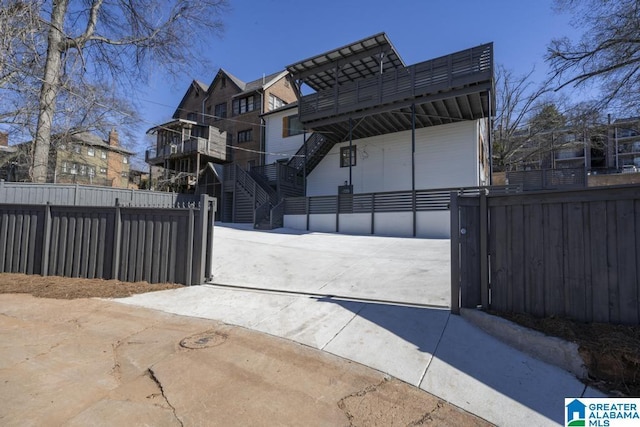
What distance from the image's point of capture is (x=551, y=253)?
387 cm

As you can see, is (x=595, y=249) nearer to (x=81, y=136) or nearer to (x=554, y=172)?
(x=554, y=172)

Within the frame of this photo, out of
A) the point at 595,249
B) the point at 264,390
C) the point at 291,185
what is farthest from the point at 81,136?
the point at 595,249

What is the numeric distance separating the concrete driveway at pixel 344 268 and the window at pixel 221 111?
19624 millimetres

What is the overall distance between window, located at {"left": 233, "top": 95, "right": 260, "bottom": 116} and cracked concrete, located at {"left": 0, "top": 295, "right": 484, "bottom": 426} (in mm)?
23550

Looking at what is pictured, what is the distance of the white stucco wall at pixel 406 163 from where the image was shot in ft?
52.0

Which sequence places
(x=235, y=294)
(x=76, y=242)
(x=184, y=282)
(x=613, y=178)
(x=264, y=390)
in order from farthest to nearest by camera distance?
1. (x=613, y=178)
2. (x=76, y=242)
3. (x=184, y=282)
4. (x=235, y=294)
5. (x=264, y=390)

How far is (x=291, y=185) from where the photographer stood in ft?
66.3

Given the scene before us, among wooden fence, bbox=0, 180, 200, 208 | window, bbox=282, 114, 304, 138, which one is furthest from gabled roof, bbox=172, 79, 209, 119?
wooden fence, bbox=0, 180, 200, 208

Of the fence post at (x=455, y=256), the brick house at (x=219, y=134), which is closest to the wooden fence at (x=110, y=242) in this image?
the fence post at (x=455, y=256)

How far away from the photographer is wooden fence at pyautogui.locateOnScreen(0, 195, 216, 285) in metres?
6.69

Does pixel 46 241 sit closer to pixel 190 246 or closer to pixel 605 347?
pixel 190 246

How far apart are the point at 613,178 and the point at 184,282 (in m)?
33.6

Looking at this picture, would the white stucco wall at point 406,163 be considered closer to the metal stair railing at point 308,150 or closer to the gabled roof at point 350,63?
the metal stair railing at point 308,150

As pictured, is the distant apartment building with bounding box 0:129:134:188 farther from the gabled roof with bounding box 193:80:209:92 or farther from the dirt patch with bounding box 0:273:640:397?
the dirt patch with bounding box 0:273:640:397
